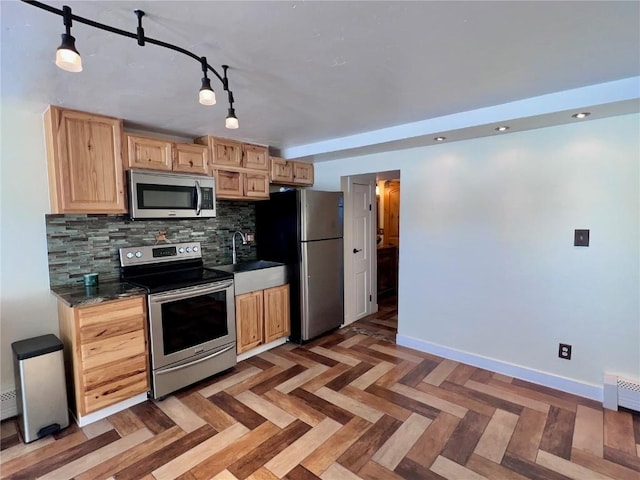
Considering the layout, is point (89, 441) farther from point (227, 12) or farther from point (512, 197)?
point (512, 197)

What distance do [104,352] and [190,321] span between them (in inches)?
24.8

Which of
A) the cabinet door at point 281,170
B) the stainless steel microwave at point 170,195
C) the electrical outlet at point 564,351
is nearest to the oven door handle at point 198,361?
the stainless steel microwave at point 170,195

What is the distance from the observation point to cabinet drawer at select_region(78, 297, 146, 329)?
2.17 m

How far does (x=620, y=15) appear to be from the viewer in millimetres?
1339

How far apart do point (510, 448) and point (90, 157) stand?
11.4 ft

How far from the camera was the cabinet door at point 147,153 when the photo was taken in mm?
2598

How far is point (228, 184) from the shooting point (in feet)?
10.7

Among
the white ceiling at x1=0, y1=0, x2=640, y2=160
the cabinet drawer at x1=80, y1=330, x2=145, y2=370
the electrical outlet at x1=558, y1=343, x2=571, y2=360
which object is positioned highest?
the white ceiling at x1=0, y1=0, x2=640, y2=160

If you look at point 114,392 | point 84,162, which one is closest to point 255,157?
point 84,162

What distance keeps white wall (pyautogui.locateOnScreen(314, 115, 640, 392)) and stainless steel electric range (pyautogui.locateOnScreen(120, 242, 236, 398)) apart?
1.90m

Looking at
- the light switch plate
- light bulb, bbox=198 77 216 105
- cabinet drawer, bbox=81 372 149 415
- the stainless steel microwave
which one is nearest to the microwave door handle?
the stainless steel microwave

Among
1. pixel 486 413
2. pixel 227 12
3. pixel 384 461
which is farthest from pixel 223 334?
pixel 227 12

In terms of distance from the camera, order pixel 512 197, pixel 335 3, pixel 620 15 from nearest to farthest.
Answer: pixel 335 3 → pixel 620 15 → pixel 512 197

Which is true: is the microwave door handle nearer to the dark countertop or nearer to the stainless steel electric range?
the stainless steel electric range
